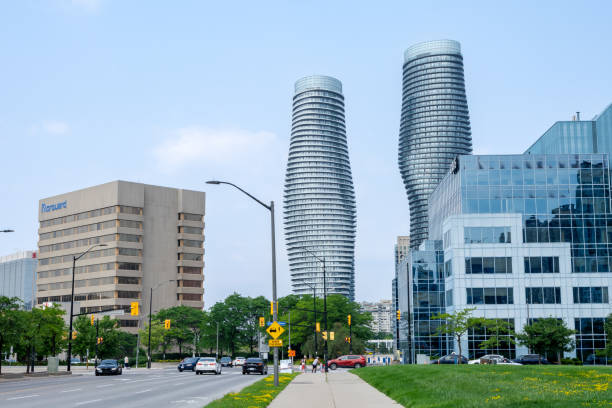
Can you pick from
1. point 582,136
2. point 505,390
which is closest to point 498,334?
point 582,136

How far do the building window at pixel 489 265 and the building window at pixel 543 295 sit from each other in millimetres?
3975

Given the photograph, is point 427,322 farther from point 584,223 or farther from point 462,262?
point 584,223

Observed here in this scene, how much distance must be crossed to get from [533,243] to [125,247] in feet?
371

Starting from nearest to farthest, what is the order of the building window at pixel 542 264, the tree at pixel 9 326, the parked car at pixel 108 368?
the tree at pixel 9 326
the parked car at pixel 108 368
the building window at pixel 542 264

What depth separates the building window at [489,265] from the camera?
3762 inches

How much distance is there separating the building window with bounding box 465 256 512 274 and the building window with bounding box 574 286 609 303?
31.1 ft

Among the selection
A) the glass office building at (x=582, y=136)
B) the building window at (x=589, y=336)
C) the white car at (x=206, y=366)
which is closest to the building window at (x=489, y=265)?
the building window at (x=589, y=336)

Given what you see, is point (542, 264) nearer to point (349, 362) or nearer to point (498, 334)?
point (498, 334)

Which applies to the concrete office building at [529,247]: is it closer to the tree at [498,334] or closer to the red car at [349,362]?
the tree at [498,334]

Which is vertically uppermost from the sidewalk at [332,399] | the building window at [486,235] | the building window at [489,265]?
the building window at [486,235]

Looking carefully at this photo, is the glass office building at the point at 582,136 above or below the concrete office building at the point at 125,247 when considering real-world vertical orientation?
above

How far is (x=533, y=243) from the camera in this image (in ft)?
316

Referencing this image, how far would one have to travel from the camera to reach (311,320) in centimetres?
12862

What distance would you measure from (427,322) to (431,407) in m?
89.7
